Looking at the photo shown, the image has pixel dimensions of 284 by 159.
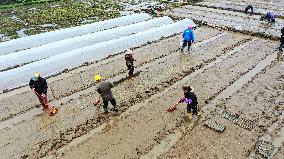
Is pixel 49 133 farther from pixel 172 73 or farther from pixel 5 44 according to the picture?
pixel 5 44

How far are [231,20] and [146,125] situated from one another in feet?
44.9

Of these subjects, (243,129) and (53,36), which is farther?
(53,36)

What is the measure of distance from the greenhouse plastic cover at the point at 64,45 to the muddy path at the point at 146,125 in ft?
18.4

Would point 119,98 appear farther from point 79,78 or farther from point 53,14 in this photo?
point 53,14

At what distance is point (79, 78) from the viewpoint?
1279 centimetres

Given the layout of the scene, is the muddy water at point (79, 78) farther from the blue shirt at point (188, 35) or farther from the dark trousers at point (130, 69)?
the blue shirt at point (188, 35)

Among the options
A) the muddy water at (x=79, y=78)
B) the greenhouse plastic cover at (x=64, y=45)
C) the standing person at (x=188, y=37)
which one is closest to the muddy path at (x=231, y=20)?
the muddy water at (x=79, y=78)

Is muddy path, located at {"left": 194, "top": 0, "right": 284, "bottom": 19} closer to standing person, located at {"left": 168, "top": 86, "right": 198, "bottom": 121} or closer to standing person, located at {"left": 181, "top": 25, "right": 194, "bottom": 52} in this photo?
standing person, located at {"left": 181, "top": 25, "right": 194, "bottom": 52}

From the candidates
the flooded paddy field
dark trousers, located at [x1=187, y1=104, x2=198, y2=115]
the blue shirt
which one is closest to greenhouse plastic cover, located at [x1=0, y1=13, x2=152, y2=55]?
the flooded paddy field

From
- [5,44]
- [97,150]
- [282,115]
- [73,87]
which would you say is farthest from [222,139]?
[5,44]

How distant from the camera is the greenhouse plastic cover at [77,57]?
1229cm

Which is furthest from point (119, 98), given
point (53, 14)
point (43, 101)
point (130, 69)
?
point (53, 14)

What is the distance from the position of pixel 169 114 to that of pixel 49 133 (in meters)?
3.75

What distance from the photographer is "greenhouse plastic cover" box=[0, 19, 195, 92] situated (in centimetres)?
1229
